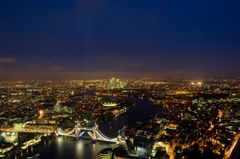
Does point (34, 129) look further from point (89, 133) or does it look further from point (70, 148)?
point (70, 148)

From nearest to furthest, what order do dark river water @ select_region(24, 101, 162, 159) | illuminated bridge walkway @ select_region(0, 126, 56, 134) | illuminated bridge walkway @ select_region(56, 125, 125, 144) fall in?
1. dark river water @ select_region(24, 101, 162, 159)
2. illuminated bridge walkway @ select_region(56, 125, 125, 144)
3. illuminated bridge walkway @ select_region(0, 126, 56, 134)

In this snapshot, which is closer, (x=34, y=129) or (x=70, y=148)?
(x=70, y=148)

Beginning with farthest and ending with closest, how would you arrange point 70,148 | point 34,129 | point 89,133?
point 34,129, point 89,133, point 70,148

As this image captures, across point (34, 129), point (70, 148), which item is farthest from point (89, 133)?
point (34, 129)

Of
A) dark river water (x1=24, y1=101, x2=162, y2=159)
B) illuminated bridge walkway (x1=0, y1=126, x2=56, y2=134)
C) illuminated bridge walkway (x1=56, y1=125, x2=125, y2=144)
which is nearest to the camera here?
dark river water (x1=24, y1=101, x2=162, y2=159)

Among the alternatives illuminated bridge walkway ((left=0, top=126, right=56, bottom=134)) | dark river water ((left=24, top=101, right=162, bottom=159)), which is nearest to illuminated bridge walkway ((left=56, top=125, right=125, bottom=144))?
dark river water ((left=24, top=101, right=162, bottom=159))

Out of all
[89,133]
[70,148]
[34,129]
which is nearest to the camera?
[70,148]

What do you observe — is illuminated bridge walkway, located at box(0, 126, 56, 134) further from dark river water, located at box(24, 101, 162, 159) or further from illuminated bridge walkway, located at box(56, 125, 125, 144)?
dark river water, located at box(24, 101, 162, 159)

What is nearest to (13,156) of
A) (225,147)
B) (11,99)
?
(225,147)

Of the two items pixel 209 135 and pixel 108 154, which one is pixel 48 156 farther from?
pixel 209 135

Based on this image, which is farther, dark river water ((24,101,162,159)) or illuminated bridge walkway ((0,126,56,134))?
illuminated bridge walkway ((0,126,56,134))

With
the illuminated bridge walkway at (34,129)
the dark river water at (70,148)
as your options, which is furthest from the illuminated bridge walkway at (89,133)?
the illuminated bridge walkway at (34,129)

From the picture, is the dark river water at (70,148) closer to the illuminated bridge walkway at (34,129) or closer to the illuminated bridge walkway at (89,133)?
the illuminated bridge walkway at (89,133)
